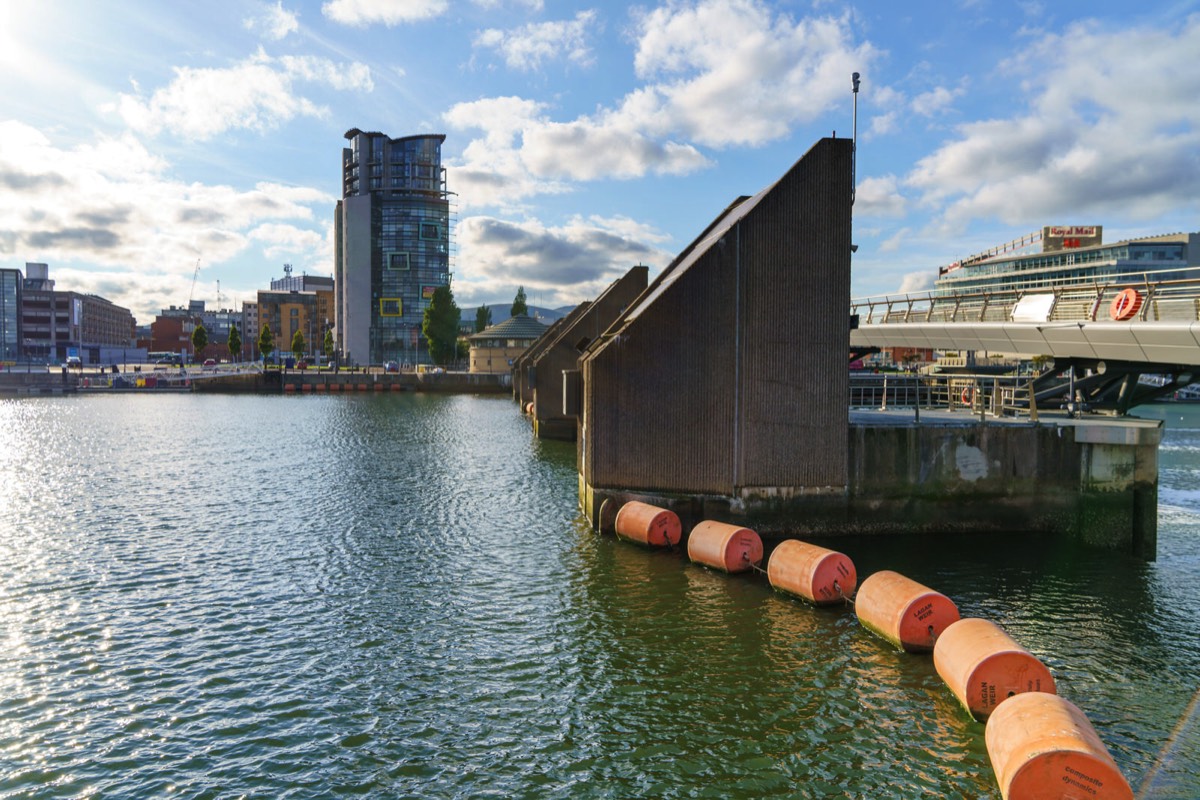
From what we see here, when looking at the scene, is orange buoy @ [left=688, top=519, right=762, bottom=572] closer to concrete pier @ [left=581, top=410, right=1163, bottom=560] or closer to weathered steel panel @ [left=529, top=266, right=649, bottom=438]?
concrete pier @ [left=581, top=410, right=1163, bottom=560]

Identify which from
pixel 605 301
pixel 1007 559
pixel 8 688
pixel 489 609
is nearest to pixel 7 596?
pixel 8 688

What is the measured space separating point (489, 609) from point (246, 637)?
560cm

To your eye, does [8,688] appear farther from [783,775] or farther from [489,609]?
[783,775]

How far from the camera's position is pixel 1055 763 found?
33.3ft

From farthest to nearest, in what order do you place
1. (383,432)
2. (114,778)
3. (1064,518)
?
(383,432), (1064,518), (114,778)

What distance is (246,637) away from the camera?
17.4m

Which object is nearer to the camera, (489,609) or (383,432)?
(489,609)

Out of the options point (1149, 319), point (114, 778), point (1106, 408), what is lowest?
point (114, 778)

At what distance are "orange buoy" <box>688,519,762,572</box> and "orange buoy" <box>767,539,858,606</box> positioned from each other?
176 centimetres

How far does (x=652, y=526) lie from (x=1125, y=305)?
2279cm

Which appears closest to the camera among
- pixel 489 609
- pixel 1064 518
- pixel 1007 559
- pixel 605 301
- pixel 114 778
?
pixel 114 778

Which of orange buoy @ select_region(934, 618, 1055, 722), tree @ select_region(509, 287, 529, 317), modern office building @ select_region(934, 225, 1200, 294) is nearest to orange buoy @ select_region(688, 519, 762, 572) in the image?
orange buoy @ select_region(934, 618, 1055, 722)

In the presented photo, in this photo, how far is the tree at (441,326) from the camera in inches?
5817

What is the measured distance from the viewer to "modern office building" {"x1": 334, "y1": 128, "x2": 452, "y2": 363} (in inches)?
7224
